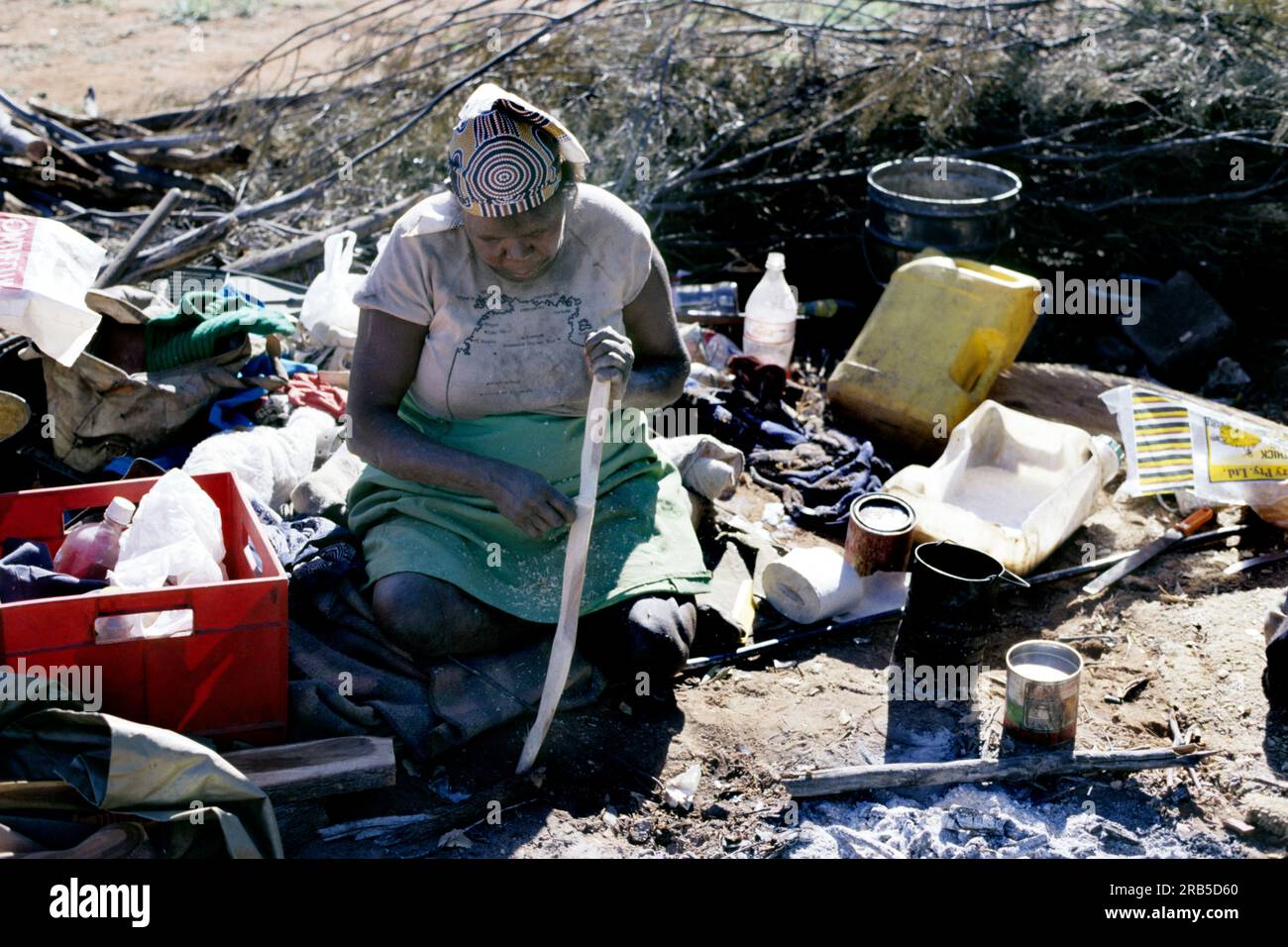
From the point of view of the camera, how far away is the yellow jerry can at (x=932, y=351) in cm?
500

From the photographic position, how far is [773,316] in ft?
17.4

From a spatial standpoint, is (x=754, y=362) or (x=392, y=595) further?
(x=754, y=362)

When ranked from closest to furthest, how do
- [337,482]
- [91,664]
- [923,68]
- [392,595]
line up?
1. [91,664]
2. [392,595]
3. [337,482]
4. [923,68]

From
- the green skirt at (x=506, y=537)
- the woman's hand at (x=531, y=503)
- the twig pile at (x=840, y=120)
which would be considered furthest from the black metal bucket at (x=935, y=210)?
the woman's hand at (x=531, y=503)

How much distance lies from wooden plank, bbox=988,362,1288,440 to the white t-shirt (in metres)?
2.59

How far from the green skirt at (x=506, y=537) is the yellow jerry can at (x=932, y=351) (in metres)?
1.84

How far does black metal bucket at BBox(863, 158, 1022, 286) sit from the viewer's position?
553 centimetres

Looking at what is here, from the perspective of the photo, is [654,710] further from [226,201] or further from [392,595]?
[226,201]

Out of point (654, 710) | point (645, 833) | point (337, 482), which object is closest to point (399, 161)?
point (337, 482)

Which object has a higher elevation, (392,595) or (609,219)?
(609,219)

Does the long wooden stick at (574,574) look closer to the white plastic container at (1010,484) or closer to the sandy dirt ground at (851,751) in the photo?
the sandy dirt ground at (851,751)

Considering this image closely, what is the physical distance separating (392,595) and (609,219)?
112cm

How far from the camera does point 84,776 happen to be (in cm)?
247

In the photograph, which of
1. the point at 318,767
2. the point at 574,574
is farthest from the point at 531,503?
the point at 318,767
